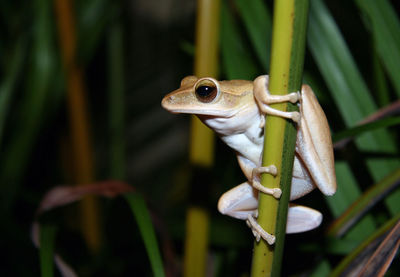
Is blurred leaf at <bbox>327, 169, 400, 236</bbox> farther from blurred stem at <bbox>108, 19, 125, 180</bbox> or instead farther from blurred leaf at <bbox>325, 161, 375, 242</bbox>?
blurred stem at <bbox>108, 19, 125, 180</bbox>

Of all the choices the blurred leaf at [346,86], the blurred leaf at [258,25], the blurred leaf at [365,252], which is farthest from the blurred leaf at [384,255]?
the blurred leaf at [258,25]

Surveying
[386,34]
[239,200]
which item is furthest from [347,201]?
[386,34]

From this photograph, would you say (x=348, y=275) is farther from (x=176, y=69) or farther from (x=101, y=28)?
(x=176, y=69)

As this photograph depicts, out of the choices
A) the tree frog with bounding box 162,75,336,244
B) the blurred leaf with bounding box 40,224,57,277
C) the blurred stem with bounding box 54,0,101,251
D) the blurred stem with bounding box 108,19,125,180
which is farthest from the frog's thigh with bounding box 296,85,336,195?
the blurred stem with bounding box 108,19,125,180

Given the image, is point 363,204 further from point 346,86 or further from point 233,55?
point 233,55

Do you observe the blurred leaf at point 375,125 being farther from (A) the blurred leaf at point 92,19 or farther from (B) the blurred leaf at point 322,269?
(A) the blurred leaf at point 92,19

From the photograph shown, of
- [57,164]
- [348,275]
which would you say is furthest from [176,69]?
[348,275]
